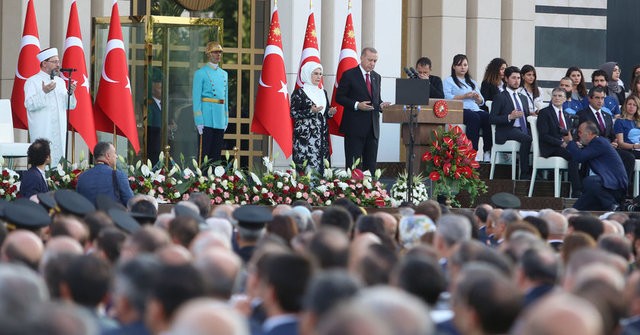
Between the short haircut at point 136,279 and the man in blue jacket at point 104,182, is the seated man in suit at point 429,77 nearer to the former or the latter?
the man in blue jacket at point 104,182

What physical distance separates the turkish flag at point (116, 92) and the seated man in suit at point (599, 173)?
17.1 feet

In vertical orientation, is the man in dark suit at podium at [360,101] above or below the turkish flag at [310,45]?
below

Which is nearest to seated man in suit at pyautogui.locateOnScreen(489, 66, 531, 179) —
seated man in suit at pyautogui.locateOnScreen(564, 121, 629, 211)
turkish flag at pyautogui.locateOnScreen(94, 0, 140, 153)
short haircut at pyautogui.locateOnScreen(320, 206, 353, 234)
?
seated man in suit at pyautogui.locateOnScreen(564, 121, 629, 211)

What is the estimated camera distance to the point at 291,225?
8.66m

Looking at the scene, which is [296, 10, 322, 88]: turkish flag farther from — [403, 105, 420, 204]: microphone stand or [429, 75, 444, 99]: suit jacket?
[403, 105, 420, 204]: microphone stand

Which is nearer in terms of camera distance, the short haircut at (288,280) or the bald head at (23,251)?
the short haircut at (288,280)

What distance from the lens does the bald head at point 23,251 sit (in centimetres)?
692

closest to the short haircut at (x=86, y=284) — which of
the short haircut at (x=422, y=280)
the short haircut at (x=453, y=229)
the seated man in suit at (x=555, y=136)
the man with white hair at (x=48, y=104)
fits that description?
the short haircut at (x=422, y=280)

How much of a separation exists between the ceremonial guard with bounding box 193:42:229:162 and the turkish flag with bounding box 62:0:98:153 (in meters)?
1.27

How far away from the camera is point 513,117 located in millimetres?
17656

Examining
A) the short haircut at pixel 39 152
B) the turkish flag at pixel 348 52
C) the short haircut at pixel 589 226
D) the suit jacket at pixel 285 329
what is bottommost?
the suit jacket at pixel 285 329

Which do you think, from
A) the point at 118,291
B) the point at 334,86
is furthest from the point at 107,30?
the point at 118,291

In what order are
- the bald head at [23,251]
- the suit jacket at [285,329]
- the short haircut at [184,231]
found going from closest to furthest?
the suit jacket at [285,329]
the bald head at [23,251]
the short haircut at [184,231]

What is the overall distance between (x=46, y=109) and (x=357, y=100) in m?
3.59
